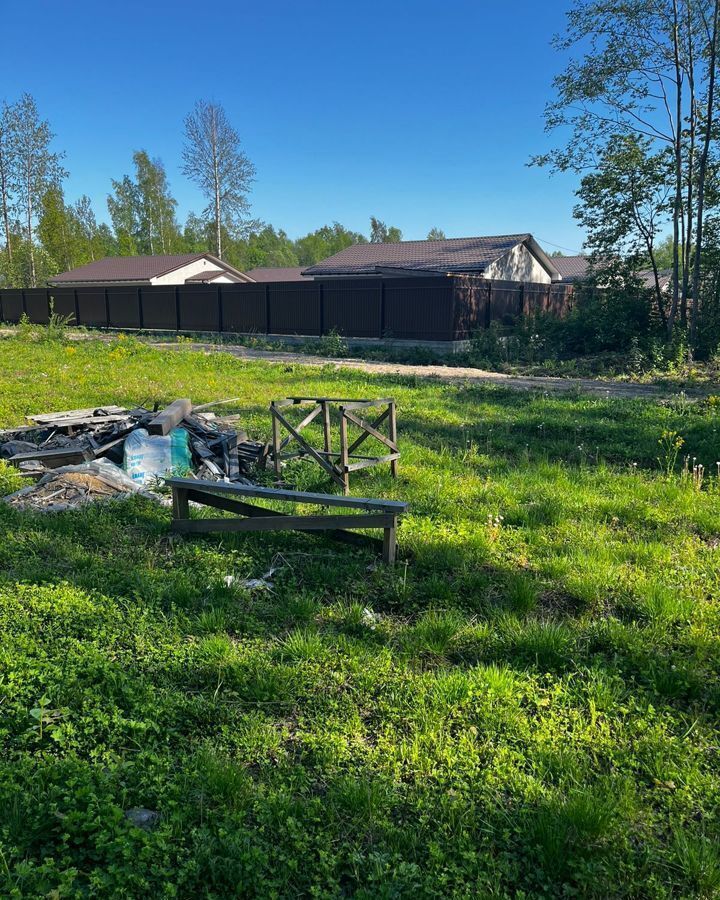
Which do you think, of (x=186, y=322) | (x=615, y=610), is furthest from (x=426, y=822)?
(x=186, y=322)

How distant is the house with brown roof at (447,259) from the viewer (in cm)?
3052

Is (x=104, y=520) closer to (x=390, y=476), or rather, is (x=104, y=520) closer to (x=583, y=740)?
(x=390, y=476)

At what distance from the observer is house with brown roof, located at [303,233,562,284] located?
30.5 m

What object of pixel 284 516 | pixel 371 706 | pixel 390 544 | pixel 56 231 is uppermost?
pixel 56 231

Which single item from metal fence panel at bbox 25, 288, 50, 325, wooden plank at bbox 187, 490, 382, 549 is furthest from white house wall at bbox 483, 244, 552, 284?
wooden plank at bbox 187, 490, 382, 549

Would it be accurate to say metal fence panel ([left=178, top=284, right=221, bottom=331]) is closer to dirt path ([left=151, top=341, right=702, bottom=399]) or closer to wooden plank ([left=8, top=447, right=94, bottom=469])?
Result: dirt path ([left=151, top=341, right=702, bottom=399])

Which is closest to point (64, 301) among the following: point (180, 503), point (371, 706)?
point (180, 503)

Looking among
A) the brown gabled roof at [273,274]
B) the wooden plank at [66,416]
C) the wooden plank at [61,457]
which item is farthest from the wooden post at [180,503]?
the brown gabled roof at [273,274]

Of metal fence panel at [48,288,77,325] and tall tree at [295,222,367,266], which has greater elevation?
tall tree at [295,222,367,266]

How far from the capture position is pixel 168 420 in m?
6.99

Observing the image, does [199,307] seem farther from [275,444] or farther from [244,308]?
[275,444]

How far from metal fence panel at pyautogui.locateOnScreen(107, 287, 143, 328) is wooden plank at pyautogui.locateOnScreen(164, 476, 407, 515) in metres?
28.6

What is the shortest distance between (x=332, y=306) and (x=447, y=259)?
9.30m

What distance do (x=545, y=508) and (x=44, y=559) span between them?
3781mm
